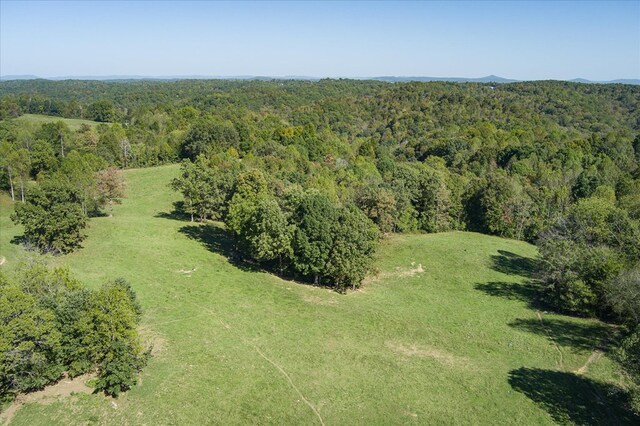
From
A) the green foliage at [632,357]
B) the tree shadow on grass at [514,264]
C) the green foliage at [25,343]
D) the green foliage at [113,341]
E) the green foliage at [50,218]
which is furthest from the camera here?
the tree shadow on grass at [514,264]

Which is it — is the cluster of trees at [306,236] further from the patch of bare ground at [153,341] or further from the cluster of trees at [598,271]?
the cluster of trees at [598,271]

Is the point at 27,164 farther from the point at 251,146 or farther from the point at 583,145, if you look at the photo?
the point at 583,145

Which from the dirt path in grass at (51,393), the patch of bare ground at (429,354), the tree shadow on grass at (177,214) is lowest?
the patch of bare ground at (429,354)

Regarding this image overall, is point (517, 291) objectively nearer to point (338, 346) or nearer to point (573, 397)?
point (573, 397)

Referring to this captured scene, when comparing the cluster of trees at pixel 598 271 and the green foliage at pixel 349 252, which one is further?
the green foliage at pixel 349 252

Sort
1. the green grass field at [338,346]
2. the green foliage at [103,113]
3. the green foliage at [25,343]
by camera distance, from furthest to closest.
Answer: the green foliage at [103,113] → the green grass field at [338,346] → the green foliage at [25,343]

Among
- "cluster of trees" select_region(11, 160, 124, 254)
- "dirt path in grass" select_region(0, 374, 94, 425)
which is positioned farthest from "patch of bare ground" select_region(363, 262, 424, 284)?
"cluster of trees" select_region(11, 160, 124, 254)

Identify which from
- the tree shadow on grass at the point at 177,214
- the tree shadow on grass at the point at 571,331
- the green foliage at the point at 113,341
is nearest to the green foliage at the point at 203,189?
the tree shadow on grass at the point at 177,214

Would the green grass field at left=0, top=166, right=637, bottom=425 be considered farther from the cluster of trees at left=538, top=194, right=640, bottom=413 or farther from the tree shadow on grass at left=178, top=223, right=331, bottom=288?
the cluster of trees at left=538, top=194, right=640, bottom=413
